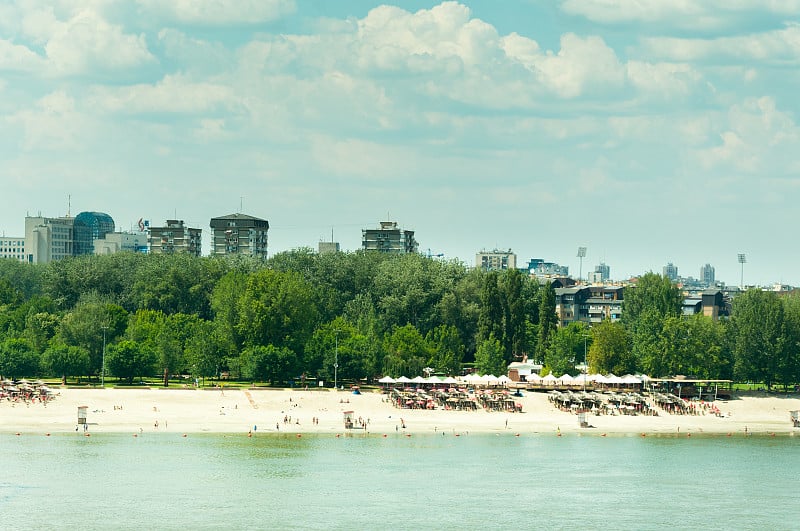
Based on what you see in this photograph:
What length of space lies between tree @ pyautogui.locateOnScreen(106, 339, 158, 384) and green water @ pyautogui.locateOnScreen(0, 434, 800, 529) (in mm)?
22816

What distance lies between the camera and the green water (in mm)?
82125

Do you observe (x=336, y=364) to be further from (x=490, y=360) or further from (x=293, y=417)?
(x=490, y=360)

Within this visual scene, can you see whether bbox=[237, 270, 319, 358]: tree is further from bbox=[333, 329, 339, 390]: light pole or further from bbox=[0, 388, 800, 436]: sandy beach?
bbox=[0, 388, 800, 436]: sandy beach

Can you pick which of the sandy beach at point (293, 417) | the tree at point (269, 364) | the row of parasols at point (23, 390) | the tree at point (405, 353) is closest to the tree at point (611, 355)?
the sandy beach at point (293, 417)

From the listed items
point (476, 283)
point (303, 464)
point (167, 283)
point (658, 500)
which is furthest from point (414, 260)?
point (658, 500)

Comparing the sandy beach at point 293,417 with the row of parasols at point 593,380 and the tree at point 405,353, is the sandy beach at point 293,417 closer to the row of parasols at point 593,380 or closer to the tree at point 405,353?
the row of parasols at point 593,380

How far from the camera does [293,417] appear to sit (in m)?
122

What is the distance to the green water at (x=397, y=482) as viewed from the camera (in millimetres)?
82125

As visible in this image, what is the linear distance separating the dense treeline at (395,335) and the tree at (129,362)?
0.48ft

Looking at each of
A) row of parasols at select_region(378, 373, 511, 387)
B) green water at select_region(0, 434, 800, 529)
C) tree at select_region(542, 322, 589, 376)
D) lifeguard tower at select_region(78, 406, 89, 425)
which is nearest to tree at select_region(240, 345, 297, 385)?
row of parasols at select_region(378, 373, 511, 387)

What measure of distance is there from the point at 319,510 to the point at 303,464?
17.3 metres

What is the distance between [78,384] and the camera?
438ft

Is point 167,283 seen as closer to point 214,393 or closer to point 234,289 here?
point 234,289

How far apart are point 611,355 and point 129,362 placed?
5305 cm
